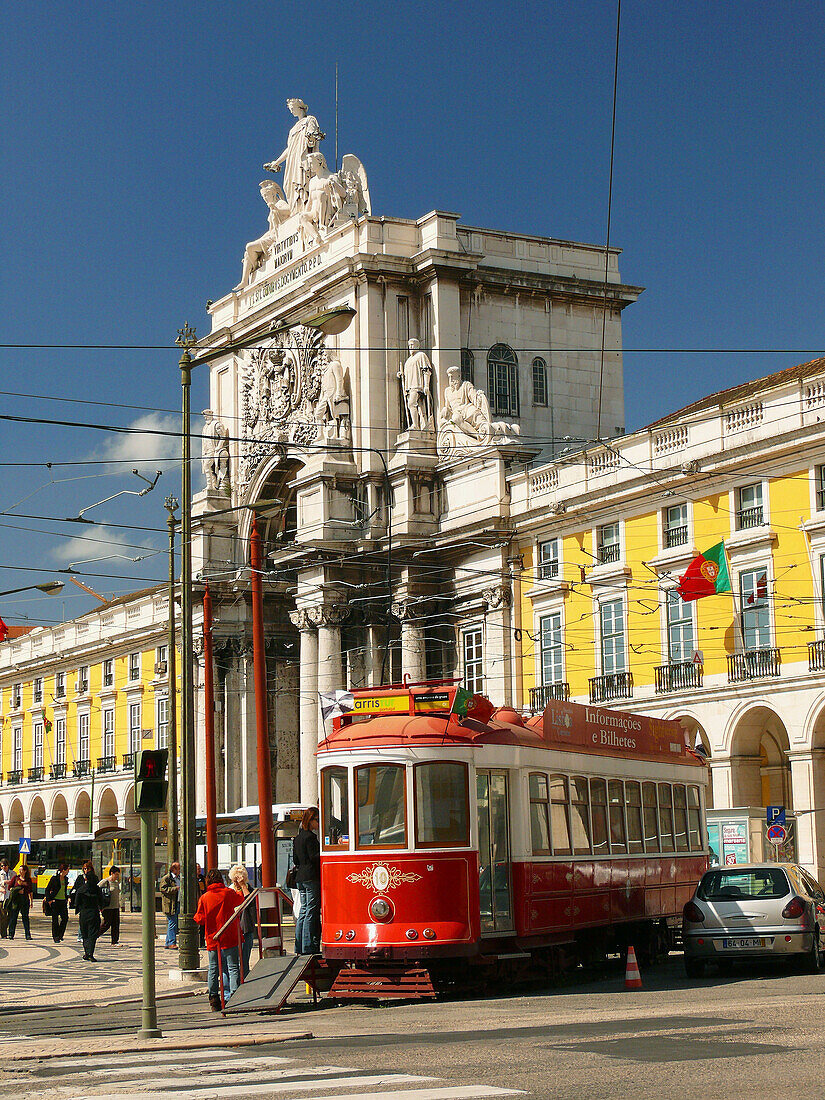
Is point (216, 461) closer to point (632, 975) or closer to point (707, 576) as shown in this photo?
point (707, 576)

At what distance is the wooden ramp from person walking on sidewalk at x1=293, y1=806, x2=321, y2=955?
1080mm

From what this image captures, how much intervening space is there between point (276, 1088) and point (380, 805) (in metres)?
→ 7.67

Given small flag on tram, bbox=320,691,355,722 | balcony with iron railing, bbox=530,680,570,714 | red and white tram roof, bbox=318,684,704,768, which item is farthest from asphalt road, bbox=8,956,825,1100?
balcony with iron railing, bbox=530,680,570,714

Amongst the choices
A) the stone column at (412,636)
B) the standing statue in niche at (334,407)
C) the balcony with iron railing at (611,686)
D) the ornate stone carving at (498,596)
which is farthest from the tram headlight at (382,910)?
the standing statue in niche at (334,407)

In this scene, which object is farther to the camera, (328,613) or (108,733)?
(108,733)

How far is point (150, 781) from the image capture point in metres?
14.2

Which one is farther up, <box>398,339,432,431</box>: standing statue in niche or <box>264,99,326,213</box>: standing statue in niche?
<box>264,99,326,213</box>: standing statue in niche

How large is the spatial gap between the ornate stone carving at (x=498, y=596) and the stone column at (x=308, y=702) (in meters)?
6.51

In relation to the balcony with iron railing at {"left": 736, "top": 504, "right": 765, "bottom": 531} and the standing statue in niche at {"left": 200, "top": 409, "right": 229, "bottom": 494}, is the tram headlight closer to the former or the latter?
the balcony with iron railing at {"left": 736, "top": 504, "right": 765, "bottom": 531}

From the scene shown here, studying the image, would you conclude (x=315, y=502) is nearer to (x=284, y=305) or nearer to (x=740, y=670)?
(x=284, y=305)

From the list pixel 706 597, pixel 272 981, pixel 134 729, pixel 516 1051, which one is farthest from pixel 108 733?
pixel 516 1051

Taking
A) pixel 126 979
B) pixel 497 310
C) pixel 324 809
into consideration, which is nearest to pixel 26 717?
pixel 497 310

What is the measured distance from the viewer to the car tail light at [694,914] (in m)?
19.4

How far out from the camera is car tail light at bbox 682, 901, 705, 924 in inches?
763
